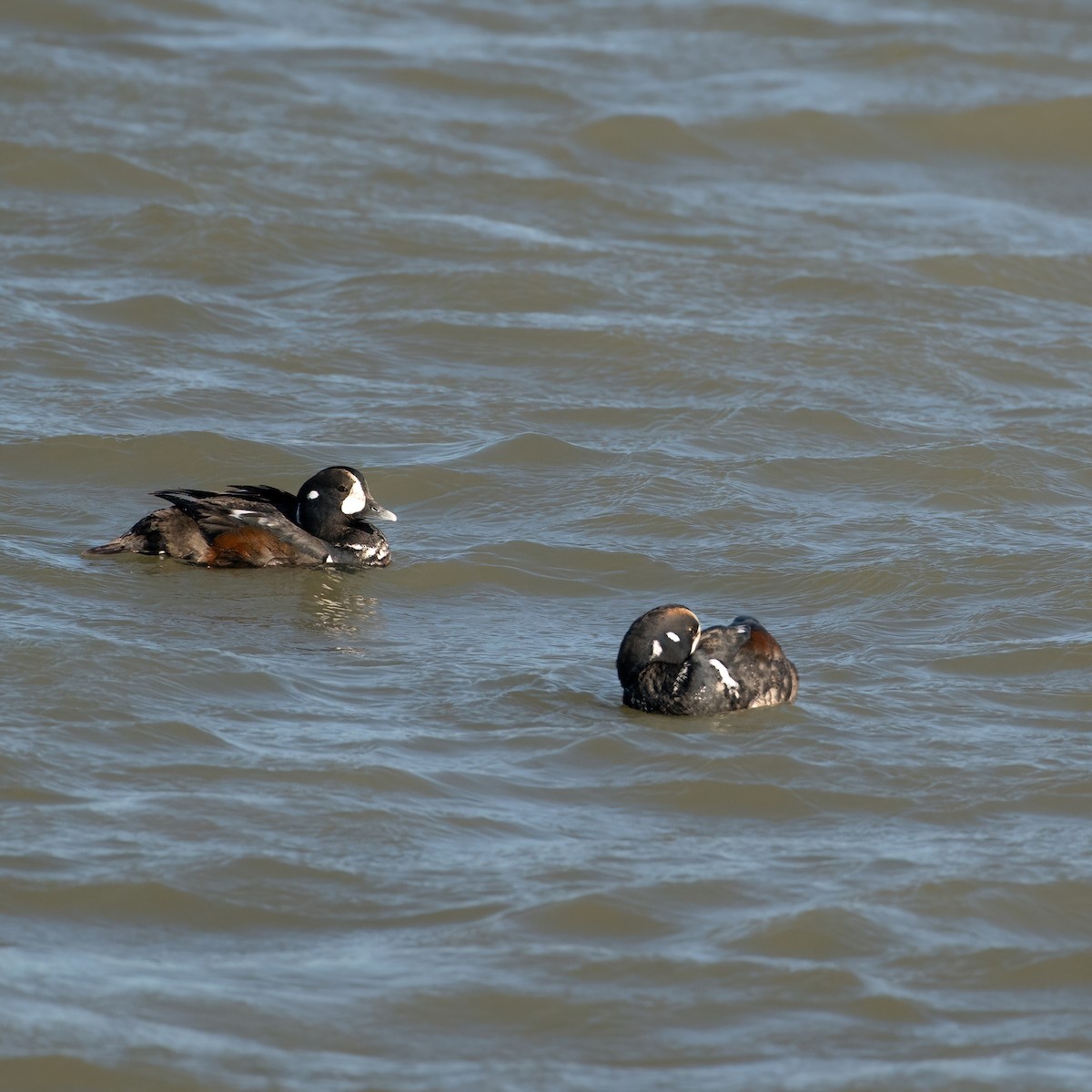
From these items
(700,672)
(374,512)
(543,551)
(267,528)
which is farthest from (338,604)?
(700,672)

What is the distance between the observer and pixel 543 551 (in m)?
9.35

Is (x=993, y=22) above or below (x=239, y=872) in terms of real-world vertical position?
above

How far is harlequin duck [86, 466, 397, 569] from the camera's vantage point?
890 centimetres

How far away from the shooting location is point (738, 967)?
18.3 feet

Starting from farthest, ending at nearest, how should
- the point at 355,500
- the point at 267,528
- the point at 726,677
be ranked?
the point at 355,500, the point at 267,528, the point at 726,677

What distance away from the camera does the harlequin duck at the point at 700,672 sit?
289 inches

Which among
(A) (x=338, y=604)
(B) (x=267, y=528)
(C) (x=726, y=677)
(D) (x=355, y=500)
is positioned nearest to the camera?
(C) (x=726, y=677)

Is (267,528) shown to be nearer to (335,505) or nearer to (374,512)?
(335,505)

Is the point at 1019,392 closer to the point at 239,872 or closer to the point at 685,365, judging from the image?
the point at 685,365

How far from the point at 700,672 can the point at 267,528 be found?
2629 millimetres

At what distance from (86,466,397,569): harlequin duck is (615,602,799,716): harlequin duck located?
82.0 inches

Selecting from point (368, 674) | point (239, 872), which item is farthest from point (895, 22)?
point (239, 872)

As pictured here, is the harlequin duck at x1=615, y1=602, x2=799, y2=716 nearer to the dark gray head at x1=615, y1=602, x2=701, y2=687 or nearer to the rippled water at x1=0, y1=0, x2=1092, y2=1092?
the dark gray head at x1=615, y1=602, x2=701, y2=687

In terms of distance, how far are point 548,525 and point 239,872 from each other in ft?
13.2
